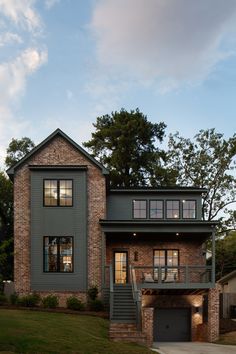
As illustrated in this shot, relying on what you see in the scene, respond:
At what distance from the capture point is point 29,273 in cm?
2731

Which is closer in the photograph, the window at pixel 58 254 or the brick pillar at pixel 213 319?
the brick pillar at pixel 213 319

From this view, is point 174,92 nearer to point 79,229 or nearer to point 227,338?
point 79,229

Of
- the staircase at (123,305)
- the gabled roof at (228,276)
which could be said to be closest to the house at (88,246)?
the staircase at (123,305)

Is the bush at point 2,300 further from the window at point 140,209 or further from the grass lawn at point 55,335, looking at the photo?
the window at point 140,209

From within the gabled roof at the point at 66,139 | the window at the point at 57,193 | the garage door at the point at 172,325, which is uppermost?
the gabled roof at the point at 66,139

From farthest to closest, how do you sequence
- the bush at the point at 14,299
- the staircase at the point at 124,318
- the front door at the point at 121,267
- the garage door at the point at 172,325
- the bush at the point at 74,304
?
the front door at the point at 121,267
the garage door at the point at 172,325
the bush at the point at 14,299
the bush at the point at 74,304
the staircase at the point at 124,318

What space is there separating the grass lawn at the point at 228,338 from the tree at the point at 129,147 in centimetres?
2270

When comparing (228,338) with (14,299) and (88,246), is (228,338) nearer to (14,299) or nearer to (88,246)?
(88,246)

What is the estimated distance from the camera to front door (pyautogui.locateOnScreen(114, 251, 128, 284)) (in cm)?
2932

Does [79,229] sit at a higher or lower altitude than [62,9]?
lower

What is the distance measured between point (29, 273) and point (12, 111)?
17135mm

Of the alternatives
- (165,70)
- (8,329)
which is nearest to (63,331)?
(8,329)

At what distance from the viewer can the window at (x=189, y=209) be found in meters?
30.3

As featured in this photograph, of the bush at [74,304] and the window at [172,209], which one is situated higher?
the window at [172,209]
